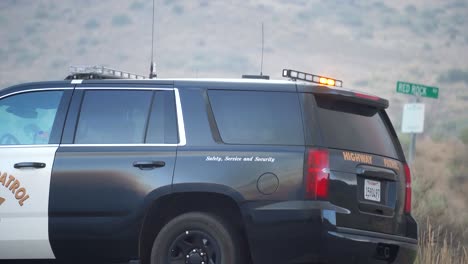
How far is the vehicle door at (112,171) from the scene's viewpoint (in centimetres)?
766

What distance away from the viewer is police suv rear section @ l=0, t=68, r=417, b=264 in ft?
24.0

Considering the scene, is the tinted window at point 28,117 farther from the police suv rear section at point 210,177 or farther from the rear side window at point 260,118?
the rear side window at point 260,118

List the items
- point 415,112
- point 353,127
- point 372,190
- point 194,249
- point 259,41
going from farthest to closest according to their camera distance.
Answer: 1. point 259,41
2. point 415,112
3. point 353,127
4. point 372,190
5. point 194,249

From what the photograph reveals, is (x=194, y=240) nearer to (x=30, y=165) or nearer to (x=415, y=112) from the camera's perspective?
(x=30, y=165)

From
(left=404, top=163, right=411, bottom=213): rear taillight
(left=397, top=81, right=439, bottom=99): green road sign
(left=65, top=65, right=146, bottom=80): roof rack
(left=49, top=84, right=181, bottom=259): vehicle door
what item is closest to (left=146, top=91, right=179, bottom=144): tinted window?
(left=49, top=84, right=181, bottom=259): vehicle door

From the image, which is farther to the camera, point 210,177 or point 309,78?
point 309,78

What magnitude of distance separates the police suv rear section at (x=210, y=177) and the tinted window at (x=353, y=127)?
11 millimetres

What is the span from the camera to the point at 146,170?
765 centimetres

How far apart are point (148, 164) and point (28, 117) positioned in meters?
1.36

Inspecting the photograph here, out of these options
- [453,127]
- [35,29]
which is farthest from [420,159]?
[35,29]

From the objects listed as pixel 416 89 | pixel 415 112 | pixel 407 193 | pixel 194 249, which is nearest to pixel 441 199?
pixel 415 112

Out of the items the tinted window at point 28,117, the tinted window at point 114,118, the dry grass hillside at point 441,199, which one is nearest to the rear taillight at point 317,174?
the tinted window at point 114,118

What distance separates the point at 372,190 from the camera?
25.1ft

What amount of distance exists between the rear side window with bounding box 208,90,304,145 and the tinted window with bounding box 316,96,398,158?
0.72 ft
